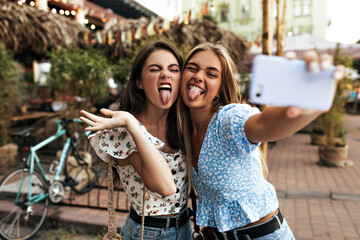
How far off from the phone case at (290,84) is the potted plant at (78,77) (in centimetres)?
427

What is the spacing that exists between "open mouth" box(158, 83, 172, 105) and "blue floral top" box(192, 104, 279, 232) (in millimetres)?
314

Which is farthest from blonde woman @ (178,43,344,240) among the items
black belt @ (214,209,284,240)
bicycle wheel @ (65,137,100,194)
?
bicycle wheel @ (65,137,100,194)

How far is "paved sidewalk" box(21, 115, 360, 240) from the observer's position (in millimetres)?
3680

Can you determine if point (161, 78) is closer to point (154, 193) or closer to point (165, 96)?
point (165, 96)

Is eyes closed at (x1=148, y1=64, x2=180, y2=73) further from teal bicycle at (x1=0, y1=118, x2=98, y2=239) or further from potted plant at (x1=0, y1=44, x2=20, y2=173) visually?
potted plant at (x1=0, y1=44, x2=20, y2=173)

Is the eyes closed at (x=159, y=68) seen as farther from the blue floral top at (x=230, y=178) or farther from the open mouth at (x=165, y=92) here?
the blue floral top at (x=230, y=178)

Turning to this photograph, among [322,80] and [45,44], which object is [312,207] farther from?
[45,44]

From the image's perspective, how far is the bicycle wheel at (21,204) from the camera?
11.7 ft

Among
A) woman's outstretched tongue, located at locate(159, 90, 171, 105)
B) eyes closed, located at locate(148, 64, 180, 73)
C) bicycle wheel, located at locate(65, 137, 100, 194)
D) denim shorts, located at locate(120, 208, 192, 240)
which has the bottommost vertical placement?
bicycle wheel, located at locate(65, 137, 100, 194)

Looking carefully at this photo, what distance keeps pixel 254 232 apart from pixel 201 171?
0.38m

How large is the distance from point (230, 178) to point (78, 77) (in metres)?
4.31

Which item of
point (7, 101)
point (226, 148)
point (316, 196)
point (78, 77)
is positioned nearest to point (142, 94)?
point (226, 148)

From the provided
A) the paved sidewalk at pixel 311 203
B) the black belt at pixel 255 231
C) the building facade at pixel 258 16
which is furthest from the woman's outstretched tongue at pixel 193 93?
the building facade at pixel 258 16

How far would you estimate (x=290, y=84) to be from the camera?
2.33ft
